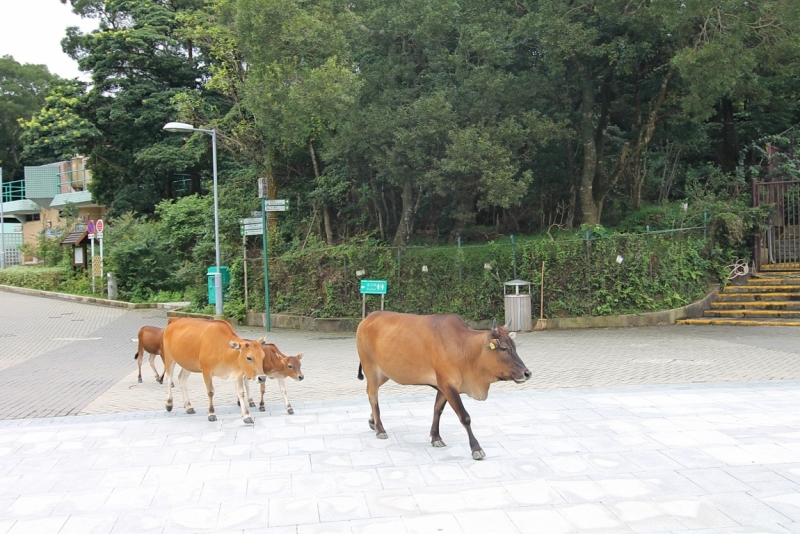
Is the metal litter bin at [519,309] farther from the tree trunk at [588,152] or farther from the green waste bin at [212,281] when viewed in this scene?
the green waste bin at [212,281]

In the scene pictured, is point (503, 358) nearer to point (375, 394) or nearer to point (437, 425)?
point (437, 425)

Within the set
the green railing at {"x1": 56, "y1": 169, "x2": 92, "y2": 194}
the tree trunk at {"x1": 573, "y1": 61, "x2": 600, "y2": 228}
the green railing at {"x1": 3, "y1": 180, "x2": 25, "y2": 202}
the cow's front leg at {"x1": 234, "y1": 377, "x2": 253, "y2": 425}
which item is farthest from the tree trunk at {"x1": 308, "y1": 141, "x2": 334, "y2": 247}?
the green railing at {"x1": 3, "y1": 180, "x2": 25, "y2": 202}

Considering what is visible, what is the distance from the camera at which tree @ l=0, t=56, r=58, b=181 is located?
57000 mm

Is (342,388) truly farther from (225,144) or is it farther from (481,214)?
(225,144)

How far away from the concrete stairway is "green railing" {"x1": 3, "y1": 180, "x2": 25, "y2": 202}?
55.4 meters

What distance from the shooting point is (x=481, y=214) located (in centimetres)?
2472

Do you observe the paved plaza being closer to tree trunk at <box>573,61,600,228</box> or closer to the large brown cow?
the large brown cow

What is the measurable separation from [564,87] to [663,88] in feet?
9.19

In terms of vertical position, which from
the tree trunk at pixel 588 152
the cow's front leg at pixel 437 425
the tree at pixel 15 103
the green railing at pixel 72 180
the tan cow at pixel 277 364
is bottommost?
the cow's front leg at pixel 437 425

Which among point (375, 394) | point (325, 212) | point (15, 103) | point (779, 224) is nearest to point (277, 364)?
point (375, 394)

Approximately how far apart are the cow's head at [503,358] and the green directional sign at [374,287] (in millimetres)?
10797

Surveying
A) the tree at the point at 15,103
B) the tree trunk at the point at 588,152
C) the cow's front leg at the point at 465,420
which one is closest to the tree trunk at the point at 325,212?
the tree trunk at the point at 588,152

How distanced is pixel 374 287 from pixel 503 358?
1113 centimetres

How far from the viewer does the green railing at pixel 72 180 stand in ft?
154
